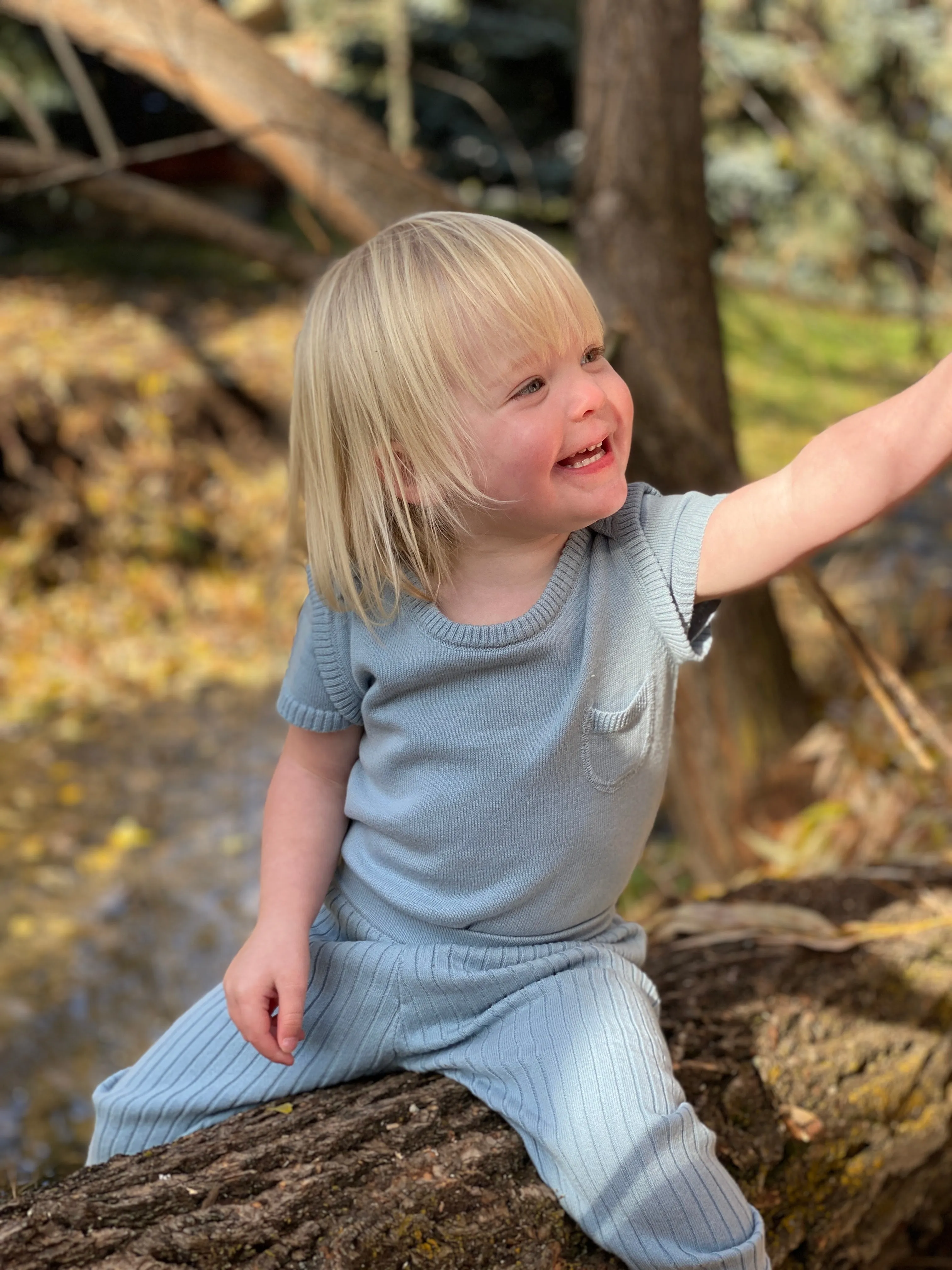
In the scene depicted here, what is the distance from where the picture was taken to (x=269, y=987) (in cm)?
149

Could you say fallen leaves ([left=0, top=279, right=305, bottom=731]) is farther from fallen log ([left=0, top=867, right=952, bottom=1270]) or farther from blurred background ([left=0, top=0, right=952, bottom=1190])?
fallen log ([left=0, top=867, right=952, bottom=1270])

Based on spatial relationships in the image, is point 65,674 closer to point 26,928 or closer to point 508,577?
point 26,928

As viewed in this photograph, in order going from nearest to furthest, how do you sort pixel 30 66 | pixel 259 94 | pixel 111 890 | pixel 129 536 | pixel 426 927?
1. pixel 426 927
2. pixel 259 94
3. pixel 111 890
4. pixel 129 536
5. pixel 30 66

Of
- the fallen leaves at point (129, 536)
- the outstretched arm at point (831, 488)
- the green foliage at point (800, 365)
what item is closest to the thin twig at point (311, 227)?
the outstretched arm at point (831, 488)

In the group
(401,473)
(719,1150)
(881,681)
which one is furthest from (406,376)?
(881,681)

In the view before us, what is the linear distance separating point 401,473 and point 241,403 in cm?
464

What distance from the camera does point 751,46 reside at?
8398 mm

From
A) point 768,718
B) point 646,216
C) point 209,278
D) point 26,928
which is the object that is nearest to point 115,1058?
point 26,928

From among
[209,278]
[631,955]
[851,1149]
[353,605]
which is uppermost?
[353,605]

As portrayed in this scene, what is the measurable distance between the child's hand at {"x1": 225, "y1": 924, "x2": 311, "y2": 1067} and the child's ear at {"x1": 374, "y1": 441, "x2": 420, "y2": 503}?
0.58m

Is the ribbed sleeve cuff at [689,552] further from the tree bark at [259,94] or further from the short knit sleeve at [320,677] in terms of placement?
the tree bark at [259,94]

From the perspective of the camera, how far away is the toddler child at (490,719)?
1.32 metres

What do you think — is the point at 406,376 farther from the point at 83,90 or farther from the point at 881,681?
the point at 83,90

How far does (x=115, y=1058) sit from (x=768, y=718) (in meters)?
2.01
